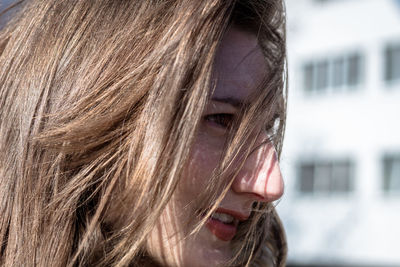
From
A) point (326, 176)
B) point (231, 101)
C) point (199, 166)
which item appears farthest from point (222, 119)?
point (326, 176)

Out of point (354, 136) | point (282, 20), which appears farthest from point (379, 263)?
point (282, 20)

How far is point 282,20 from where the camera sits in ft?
6.99

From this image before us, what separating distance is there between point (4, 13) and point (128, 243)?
917 millimetres

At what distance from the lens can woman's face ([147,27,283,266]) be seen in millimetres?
1696

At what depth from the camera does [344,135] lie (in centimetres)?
1747

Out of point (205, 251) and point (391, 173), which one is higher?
point (391, 173)

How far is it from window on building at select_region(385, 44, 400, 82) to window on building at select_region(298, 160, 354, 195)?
8.49ft

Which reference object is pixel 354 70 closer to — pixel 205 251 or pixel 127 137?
pixel 205 251

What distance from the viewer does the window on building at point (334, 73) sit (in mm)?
17844

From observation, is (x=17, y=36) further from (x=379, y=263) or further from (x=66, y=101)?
(x=379, y=263)

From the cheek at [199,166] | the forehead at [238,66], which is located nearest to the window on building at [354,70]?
the forehead at [238,66]

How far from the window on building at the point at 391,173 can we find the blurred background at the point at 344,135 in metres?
0.03

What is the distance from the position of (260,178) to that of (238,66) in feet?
1.10

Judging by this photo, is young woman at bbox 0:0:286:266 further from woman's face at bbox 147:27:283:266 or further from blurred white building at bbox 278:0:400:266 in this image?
blurred white building at bbox 278:0:400:266
